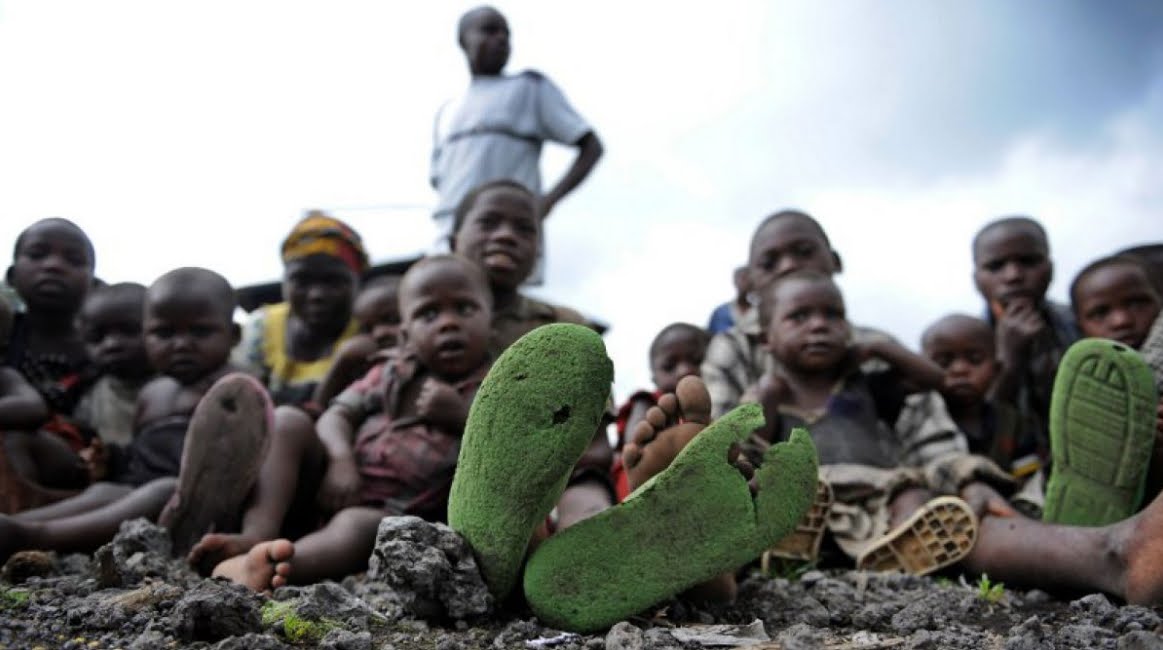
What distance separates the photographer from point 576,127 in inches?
211

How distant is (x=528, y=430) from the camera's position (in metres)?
1.72

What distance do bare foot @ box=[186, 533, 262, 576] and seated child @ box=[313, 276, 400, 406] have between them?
1112 mm

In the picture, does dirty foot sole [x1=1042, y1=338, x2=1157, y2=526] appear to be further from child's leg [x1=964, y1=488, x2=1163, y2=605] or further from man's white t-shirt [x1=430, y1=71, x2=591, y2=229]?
man's white t-shirt [x1=430, y1=71, x2=591, y2=229]

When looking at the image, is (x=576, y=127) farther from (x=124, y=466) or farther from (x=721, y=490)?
(x=721, y=490)

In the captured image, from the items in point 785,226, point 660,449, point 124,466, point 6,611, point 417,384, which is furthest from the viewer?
point 785,226

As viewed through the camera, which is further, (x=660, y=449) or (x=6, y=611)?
(x=660, y=449)

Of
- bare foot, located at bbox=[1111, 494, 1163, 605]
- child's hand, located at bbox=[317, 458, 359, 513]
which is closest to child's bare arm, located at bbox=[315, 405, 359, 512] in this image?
child's hand, located at bbox=[317, 458, 359, 513]

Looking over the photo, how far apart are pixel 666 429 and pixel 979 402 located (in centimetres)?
241

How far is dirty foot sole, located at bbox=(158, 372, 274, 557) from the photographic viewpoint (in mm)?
2312

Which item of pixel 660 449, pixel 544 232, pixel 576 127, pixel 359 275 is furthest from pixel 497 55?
pixel 660 449

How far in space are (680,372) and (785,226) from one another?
2.42ft

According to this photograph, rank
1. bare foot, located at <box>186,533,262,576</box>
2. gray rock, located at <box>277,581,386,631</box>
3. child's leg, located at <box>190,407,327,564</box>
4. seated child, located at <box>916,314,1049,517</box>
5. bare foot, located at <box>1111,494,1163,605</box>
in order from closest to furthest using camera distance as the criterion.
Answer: gray rock, located at <box>277,581,386,631</box> → bare foot, located at <box>1111,494,1163,605</box> → bare foot, located at <box>186,533,262,576</box> → child's leg, located at <box>190,407,327,564</box> → seated child, located at <box>916,314,1049,517</box>

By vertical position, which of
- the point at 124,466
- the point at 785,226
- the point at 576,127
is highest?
the point at 576,127

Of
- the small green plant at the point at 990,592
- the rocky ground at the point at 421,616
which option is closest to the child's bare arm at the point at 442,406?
the rocky ground at the point at 421,616
